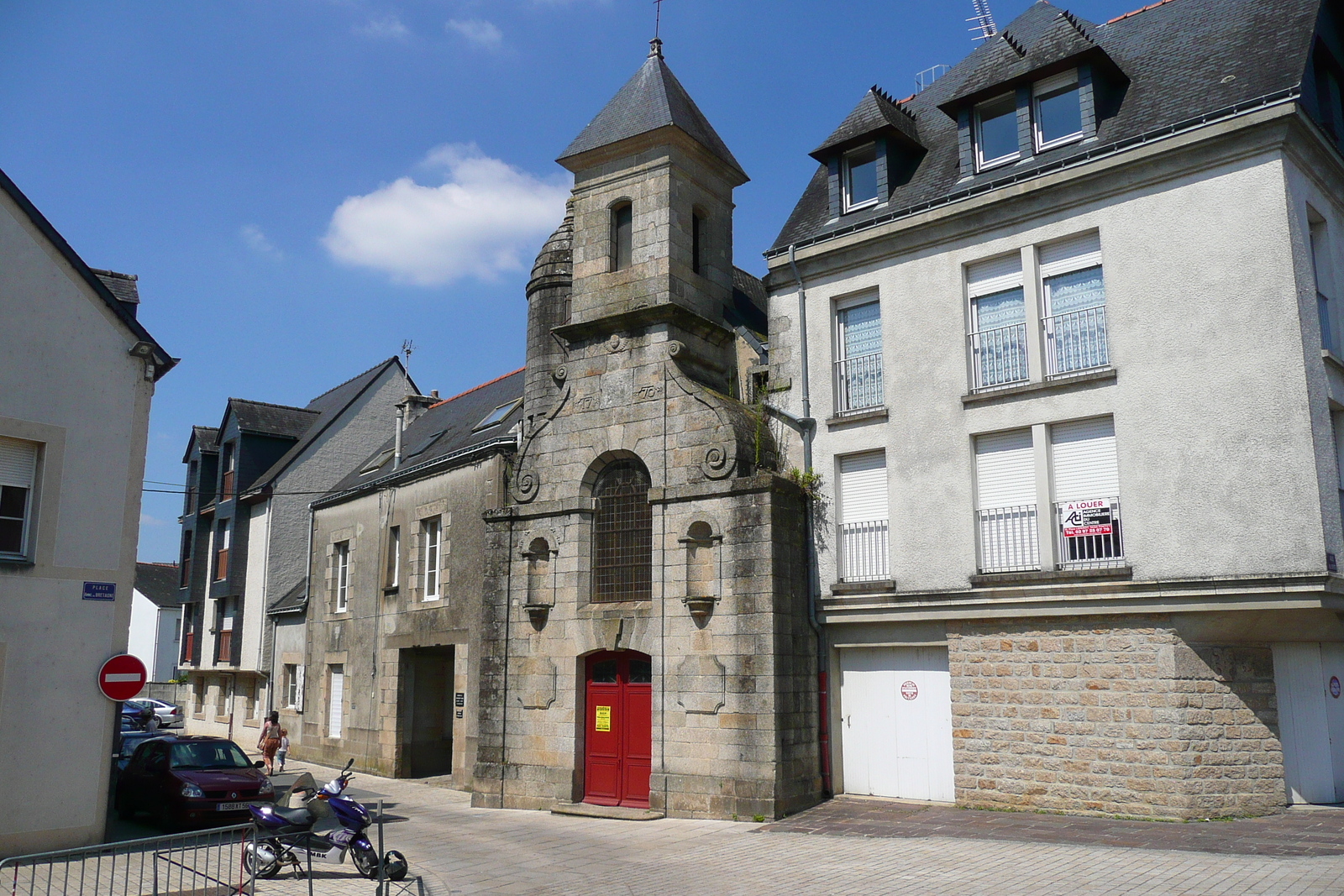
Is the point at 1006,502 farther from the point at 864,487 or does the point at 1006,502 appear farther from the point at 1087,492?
the point at 864,487

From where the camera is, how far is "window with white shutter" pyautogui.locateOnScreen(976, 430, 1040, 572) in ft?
42.5

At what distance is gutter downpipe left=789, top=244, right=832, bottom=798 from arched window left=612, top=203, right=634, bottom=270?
267 centimetres

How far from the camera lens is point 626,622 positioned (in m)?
14.7

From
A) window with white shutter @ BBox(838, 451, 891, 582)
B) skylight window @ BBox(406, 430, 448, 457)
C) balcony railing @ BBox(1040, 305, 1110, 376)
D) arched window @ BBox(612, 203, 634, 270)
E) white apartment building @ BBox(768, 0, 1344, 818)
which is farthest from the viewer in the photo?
skylight window @ BBox(406, 430, 448, 457)

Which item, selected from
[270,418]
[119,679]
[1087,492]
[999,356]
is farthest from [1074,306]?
[270,418]

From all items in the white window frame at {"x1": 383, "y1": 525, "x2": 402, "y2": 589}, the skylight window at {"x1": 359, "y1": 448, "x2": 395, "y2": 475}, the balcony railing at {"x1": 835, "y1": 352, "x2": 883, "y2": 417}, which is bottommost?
the white window frame at {"x1": 383, "y1": 525, "x2": 402, "y2": 589}

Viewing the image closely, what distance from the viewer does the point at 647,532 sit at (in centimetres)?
1514

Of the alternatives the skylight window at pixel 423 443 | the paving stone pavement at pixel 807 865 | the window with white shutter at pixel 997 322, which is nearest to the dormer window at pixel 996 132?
the window with white shutter at pixel 997 322

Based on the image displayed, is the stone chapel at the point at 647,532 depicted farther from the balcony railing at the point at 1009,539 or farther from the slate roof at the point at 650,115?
the balcony railing at the point at 1009,539

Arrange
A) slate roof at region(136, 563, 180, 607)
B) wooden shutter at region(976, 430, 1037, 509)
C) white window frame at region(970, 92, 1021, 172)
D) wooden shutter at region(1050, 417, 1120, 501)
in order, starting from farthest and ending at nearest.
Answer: slate roof at region(136, 563, 180, 607), white window frame at region(970, 92, 1021, 172), wooden shutter at region(976, 430, 1037, 509), wooden shutter at region(1050, 417, 1120, 501)

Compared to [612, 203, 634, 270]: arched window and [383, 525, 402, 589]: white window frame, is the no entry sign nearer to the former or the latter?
[383, 525, 402, 589]: white window frame

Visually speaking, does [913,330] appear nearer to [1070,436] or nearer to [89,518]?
[1070,436]

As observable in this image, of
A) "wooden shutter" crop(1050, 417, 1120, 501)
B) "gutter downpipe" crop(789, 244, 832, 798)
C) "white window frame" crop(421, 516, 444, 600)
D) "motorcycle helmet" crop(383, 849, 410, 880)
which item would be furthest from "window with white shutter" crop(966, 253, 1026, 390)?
"white window frame" crop(421, 516, 444, 600)

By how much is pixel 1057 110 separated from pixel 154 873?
1386 cm
